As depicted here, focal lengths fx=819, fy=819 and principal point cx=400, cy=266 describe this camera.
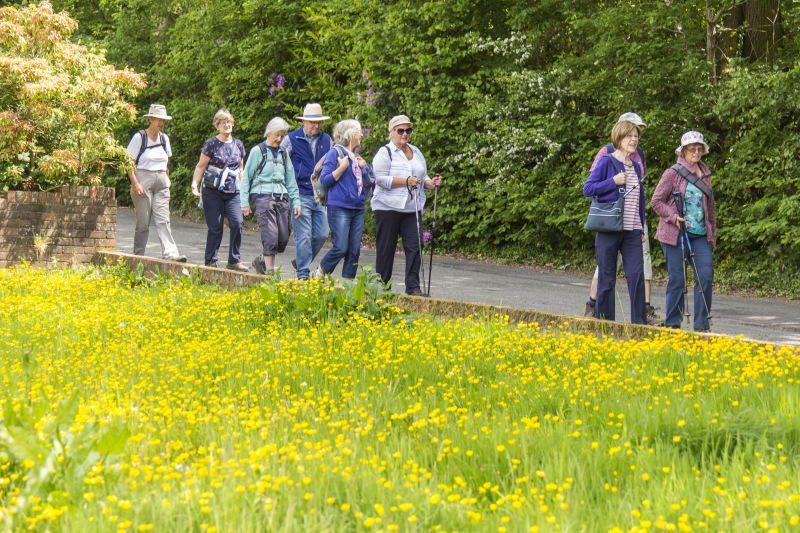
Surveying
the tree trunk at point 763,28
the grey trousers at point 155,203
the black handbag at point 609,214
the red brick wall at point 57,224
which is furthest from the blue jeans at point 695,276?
the red brick wall at point 57,224

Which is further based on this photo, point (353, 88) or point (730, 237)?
point (353, 88)

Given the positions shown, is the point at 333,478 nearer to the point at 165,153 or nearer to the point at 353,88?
the point at 165,153

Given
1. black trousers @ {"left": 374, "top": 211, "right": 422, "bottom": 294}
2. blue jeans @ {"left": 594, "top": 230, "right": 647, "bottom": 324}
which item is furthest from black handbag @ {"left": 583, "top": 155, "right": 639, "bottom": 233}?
black trousers @ {"left": 374, "top": 211, "right": 422, "bottom": 294}

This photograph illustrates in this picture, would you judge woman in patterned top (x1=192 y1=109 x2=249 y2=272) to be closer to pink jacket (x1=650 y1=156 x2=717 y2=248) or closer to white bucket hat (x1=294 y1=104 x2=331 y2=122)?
white bucket hat (x1=294 y1=104 x2=331 y2=122)

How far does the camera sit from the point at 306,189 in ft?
33.3

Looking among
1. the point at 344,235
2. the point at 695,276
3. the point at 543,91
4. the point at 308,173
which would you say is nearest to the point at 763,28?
the point at 543,91

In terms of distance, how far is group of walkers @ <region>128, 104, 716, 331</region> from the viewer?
764cm

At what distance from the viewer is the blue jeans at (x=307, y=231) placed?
32.7 ft

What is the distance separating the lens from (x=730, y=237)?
1296 cm

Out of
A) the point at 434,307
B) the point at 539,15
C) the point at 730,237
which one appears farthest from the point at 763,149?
the point at 434,307

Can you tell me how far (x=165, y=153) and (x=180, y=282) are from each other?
8.86ft

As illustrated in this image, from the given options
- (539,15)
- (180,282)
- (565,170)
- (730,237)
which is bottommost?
(180,282)

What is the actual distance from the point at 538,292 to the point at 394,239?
3453 millimetres

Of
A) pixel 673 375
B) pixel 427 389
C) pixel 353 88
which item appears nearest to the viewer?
pixel 427 389
